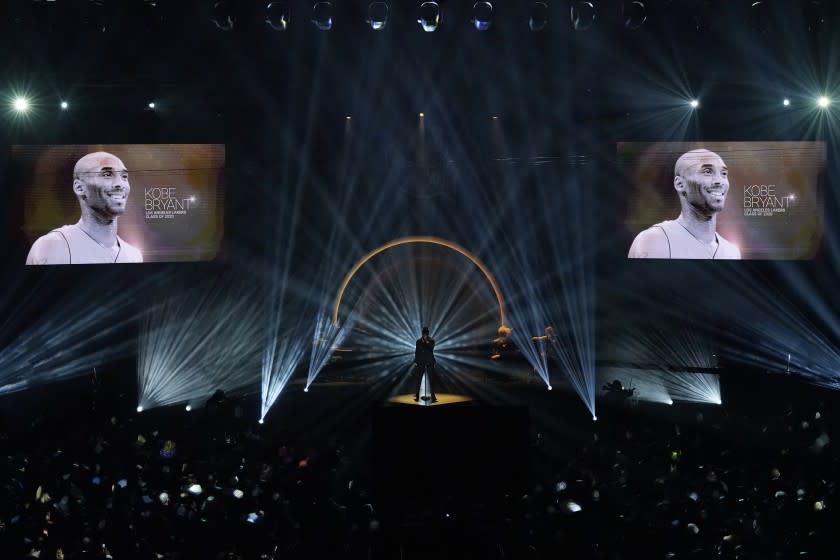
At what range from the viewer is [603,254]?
12125 millimetres

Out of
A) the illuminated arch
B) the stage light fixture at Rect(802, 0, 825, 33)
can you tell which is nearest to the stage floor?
the illuminated arch

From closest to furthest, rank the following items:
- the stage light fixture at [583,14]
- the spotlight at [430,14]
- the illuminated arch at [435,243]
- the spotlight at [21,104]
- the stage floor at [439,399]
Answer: the spotlight at [430,14]
the stage light fixture at [583,14]
the stage floor at [439,399]
the spotlight at [21,104]
the illuminated arch at [435,243]

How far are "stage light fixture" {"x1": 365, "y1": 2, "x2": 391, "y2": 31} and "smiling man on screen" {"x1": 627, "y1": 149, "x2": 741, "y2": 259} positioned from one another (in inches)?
217

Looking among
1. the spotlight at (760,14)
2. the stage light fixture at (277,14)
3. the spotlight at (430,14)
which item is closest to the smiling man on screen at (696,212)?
the spotlight at (760,14)

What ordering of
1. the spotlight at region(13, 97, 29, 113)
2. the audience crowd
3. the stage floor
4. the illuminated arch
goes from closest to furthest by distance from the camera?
the audience crowd → the stage floor → the spotlight at region(13, 97, 29, 113) → the illuminated arch

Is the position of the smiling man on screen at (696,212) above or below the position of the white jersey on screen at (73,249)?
above

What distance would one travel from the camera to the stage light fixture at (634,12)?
7.90 m

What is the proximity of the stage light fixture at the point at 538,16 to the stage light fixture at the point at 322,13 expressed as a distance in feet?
7.22

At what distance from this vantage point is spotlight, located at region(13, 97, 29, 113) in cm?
1063

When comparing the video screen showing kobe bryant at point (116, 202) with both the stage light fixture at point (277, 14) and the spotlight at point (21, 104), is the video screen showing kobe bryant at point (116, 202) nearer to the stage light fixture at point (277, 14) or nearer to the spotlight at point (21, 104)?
the spotlight at point (21, 104)

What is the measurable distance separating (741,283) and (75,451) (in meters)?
9.79

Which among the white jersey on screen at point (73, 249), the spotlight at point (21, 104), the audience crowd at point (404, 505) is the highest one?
the spotlight at point (21, 104)

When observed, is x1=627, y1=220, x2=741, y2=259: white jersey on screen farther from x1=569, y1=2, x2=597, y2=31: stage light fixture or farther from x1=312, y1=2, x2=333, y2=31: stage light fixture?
x1=312, y1=2, x2=333, y2=31: stage light fixture

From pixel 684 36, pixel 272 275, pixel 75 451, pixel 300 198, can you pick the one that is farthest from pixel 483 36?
pixel 75 451
